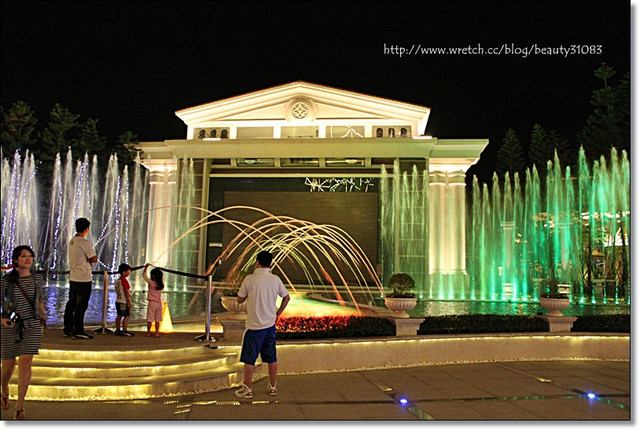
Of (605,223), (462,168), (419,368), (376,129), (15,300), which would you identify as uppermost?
(376,129)

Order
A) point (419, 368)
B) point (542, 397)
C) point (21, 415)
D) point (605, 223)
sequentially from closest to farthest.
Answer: point (21, 415) → point (542, 397) → point (419, 368) → point (605, 223)

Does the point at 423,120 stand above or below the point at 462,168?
above

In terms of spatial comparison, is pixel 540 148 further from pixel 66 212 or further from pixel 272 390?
pixel 272 390

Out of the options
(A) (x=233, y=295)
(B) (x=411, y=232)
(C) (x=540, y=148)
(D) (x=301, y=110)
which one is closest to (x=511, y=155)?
(C) (x=540, y=148)

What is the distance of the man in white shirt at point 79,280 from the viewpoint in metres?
7.85

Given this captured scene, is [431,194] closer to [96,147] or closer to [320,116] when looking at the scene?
[320,116]

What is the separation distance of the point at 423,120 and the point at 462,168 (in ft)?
10.1

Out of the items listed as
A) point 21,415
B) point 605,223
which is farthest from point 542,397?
point 605,223

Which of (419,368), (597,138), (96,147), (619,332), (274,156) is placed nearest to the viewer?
(419,368)

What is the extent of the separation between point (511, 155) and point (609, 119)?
52.0 feet

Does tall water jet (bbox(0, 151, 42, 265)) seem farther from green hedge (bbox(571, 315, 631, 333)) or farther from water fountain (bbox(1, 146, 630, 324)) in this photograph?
green hedge (bbox(571, 315, 631, 333))

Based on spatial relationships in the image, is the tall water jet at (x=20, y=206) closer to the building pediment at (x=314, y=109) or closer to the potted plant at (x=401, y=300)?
the building pediment at (x=314, y=109)

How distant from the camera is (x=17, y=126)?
32.7m

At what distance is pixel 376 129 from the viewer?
2638 centimetres
